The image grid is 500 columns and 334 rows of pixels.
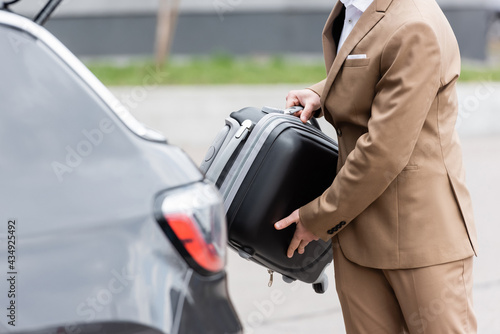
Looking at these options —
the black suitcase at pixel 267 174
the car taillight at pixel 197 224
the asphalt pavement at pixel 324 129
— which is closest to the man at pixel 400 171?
the black suitcase at pixel 267 174

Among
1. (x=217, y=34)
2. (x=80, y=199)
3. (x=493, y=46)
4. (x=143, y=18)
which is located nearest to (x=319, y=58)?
(x=217, y=34)

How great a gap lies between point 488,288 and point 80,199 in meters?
3.42

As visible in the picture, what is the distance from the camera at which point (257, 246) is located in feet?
8.73

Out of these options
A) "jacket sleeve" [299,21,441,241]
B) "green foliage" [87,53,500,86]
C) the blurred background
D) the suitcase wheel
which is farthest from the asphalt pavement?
"jacket sleeve" [299,21,441,241]

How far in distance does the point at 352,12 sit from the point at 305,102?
20.9 inches

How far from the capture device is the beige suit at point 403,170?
228 centimetres

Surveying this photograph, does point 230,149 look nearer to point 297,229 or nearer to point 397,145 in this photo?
point 297,229

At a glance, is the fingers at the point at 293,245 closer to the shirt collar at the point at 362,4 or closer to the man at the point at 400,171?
the man at the point at 400,171

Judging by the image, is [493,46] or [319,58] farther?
[493,46]

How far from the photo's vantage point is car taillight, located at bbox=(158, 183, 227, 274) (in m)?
1.95

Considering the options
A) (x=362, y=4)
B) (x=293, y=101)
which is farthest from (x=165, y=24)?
(x=362, y=4)

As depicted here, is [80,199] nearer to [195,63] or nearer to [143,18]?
[195,63]

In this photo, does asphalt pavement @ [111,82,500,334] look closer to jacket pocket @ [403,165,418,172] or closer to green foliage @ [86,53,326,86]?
green foliage @ [86,53,326,86]

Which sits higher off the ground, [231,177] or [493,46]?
[231,177]
